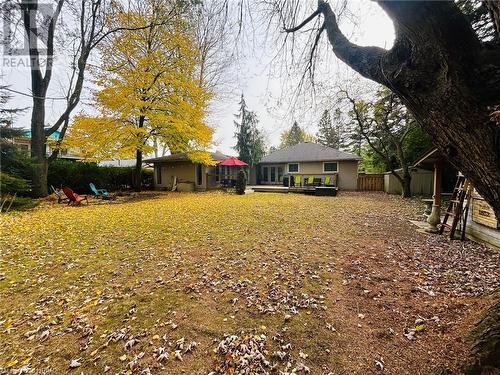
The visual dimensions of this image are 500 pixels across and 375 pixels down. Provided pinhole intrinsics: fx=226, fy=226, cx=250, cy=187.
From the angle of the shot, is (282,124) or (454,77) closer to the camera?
(454,77)

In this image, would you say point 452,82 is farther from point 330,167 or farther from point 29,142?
point 29,142

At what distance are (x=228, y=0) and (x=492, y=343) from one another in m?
5.39

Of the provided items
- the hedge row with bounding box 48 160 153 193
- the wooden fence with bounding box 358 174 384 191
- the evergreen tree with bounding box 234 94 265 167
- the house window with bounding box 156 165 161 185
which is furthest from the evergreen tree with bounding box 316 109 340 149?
the hedge row with bounding box 48 160 153 193

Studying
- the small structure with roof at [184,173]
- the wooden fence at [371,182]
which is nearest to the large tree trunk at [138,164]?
the small structure with roof at [184,173]

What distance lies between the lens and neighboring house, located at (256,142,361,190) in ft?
68.4

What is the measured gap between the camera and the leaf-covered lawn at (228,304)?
239 cm

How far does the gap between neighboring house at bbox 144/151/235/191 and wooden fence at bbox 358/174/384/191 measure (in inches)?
529

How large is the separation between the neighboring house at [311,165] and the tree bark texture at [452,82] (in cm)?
2026

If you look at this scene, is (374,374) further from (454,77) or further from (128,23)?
(128,23)

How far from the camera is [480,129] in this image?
1371 millimetres

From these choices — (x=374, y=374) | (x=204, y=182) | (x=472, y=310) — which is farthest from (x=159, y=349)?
(x=204, y=182)

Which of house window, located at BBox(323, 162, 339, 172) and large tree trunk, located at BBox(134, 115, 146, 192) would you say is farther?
house window, located at BBox(323, 162, 339, 172)

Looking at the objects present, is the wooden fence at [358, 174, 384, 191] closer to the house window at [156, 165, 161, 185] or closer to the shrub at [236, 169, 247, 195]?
the shrub at [236, 169, 247, 195]

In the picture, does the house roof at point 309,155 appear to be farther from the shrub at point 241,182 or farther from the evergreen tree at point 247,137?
the shrub at point 241,182
